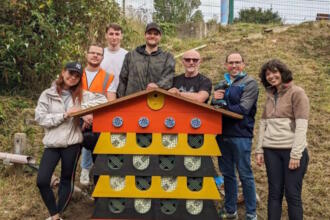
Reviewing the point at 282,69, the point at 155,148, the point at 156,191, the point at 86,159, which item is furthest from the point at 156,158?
the point at 86,159

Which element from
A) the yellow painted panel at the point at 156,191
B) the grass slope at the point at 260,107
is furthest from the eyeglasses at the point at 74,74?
the grass slope at the point at 260,107

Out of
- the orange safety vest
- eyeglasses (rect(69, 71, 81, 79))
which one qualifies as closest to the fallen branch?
the orange safety vest

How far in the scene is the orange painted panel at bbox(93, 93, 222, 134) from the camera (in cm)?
309

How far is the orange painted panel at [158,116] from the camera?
10.2 feet

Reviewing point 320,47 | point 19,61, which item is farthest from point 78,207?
point 320,47

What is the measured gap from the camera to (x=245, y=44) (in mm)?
9484

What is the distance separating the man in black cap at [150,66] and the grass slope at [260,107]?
149 cm

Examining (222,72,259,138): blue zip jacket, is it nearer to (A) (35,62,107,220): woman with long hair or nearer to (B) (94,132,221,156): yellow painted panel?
(B) (94,132,221,156): yellow painted panel

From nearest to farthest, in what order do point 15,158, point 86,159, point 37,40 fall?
point 86,159, point 15,158, point 37,40

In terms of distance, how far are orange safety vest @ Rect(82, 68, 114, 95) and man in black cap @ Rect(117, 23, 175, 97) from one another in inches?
7.9

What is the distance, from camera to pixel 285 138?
296 centimetres

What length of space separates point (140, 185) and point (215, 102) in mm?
988

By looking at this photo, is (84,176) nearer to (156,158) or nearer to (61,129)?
(61,129)

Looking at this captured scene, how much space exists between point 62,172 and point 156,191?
2.83ft
